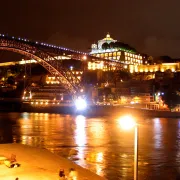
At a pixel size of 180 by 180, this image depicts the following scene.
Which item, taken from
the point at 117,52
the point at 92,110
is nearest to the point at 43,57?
the point at 92,110

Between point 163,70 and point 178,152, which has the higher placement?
point 163,70

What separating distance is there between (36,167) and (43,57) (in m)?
52.8

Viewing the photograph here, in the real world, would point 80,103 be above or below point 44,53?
below

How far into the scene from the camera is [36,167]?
44.1 feet

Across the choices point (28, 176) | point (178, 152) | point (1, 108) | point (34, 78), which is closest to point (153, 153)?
point (178, 152)

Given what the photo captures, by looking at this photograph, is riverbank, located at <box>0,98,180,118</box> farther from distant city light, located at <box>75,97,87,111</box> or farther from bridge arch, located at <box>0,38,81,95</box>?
bridge arch, located at <box>0,38,81,95</box>

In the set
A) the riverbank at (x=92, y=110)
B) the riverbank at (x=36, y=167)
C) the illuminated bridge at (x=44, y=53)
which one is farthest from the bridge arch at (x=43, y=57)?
the riverbank at (x=36, y=167)

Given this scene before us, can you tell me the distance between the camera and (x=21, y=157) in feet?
50.4

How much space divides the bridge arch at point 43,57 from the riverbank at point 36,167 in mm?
44632

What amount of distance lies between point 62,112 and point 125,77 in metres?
48.3

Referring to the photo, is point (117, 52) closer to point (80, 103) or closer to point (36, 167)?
point (80, 103)

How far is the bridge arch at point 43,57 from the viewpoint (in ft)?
199

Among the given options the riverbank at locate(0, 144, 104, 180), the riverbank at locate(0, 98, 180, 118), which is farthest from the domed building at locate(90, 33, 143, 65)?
the riverbank at locate(0, 144, 104, 180)

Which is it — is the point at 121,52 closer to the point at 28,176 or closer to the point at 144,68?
the point at 144,68
